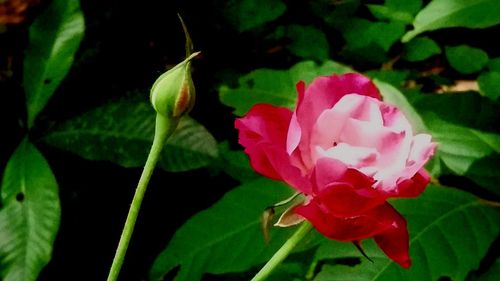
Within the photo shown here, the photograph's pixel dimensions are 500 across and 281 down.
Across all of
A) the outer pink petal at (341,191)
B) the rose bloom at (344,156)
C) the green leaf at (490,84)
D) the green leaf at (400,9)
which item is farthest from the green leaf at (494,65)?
the outer pink petal at (341,191)

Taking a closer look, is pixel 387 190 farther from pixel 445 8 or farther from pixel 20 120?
pixel 20 120

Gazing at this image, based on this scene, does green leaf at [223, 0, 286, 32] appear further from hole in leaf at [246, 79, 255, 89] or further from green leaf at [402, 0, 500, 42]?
green leaf at [402, 0, 500, 42]

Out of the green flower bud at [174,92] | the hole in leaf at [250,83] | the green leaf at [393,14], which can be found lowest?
the hole in leaf at [250,83]

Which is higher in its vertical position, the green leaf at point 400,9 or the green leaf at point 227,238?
the green leaf at point 400,9

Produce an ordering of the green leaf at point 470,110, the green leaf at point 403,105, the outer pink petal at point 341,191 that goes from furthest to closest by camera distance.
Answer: the green leaf at point 470,110 < the green leaf at point 403,105 < the outer pink petal at point 341,191

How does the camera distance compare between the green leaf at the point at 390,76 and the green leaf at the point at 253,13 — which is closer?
the green leaf at the point at 390,76

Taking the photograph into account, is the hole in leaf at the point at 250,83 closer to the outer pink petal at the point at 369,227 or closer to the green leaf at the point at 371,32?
the green leaf at the point at 371,32

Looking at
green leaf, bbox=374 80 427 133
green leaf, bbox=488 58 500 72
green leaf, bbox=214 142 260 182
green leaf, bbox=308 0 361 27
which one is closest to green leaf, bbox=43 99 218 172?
green leaf, bbox=214 142 260 182
